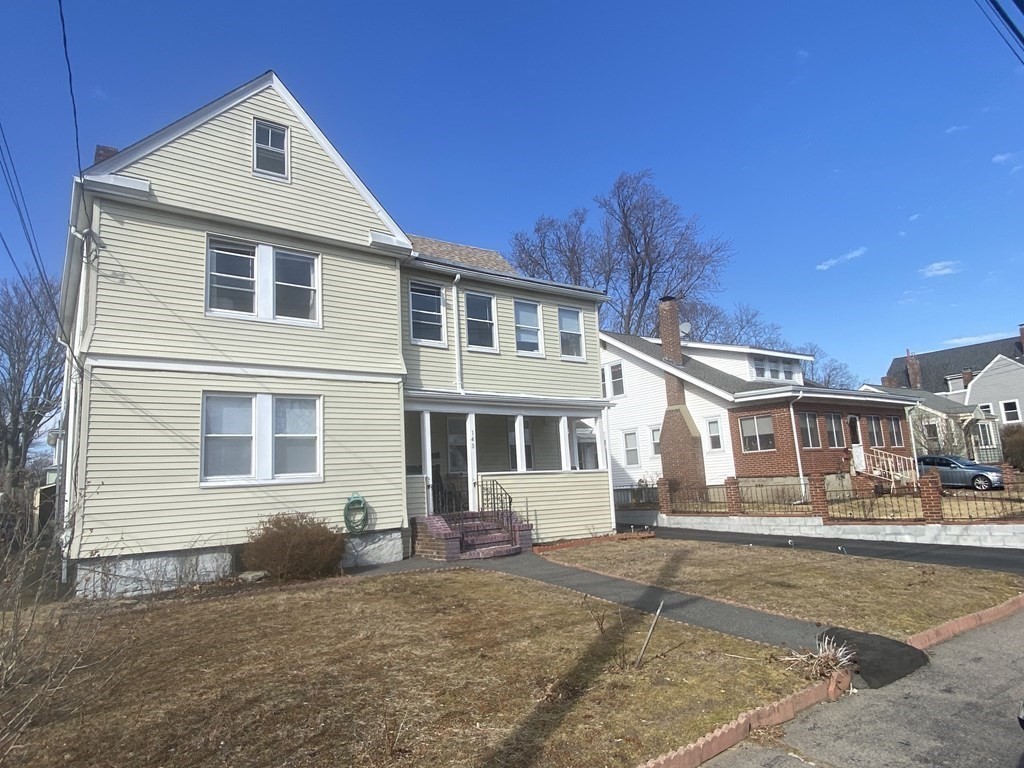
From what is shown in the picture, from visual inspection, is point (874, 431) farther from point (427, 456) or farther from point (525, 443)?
point (427, 456)

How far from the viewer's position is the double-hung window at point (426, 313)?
14312 millimetres

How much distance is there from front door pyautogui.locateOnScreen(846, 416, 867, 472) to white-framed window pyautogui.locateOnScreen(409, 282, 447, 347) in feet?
61.7

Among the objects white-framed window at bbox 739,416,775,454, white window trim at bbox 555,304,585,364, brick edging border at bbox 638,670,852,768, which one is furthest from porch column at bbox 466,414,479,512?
white-framed window at bbox 739,416,775,454

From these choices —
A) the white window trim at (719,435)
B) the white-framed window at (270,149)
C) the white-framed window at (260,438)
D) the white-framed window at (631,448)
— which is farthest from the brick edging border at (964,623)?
the white-framed window at (631,448)

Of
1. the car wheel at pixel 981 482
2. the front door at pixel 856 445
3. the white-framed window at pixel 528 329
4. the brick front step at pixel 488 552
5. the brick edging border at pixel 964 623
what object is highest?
the white-framed window at pixel 528 329

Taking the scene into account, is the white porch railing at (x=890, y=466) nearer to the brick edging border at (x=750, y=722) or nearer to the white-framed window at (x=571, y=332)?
the white-framed window at (x=571, y=332)

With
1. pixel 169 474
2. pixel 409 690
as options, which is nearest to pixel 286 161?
pixel 169 474

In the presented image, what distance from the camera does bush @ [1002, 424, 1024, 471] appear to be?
32500 mm

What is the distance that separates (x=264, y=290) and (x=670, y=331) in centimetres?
1890

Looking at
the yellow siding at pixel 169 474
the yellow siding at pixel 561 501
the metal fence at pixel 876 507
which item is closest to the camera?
the yellow siding at pixel 169 474

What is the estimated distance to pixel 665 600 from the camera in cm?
798

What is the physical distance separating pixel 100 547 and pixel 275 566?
255 centimetres

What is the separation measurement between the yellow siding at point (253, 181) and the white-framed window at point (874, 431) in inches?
916

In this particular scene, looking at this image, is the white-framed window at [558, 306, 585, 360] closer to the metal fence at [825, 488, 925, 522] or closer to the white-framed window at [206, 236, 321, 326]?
the white-framed window at [206, 236, 321, 326]
